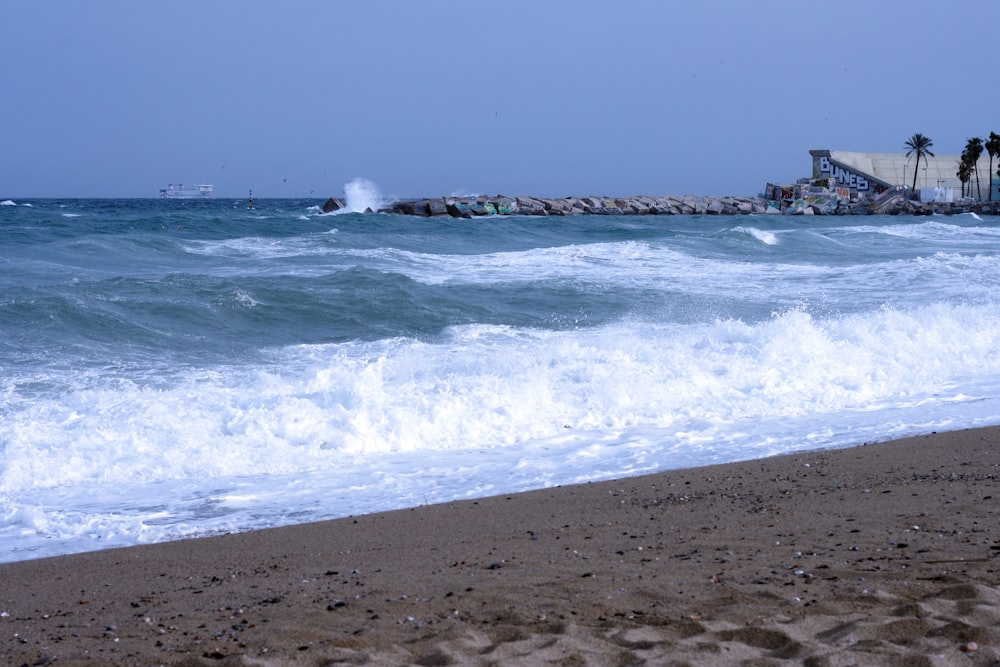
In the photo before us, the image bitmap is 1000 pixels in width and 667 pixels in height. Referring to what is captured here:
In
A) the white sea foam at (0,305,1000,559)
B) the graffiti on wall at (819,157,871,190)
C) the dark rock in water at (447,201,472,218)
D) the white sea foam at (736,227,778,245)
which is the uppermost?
the graffiti on wall at (819,157,871,190)

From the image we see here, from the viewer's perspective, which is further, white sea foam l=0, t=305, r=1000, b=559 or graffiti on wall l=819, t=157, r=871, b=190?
graffiti on wall l=819, t=157, r=871, b=190

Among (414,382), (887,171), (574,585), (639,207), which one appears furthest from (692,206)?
(574,585)

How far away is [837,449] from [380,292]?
36.0 ft

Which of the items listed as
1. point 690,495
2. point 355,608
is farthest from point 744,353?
point 355,608

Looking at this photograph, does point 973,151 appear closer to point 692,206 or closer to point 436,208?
point 692,206

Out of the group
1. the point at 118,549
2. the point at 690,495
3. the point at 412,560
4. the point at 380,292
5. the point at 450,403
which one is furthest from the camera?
the point at 380,292

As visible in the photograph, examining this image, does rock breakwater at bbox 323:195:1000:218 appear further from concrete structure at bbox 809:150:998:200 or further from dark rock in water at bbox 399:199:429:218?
concrete structure at bbox 809:150:998:200

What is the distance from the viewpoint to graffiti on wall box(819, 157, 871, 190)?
7400 cm

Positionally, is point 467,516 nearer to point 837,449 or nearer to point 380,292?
point 837,449

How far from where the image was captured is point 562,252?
27.6 metres

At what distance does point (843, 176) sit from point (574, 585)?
7722 cm

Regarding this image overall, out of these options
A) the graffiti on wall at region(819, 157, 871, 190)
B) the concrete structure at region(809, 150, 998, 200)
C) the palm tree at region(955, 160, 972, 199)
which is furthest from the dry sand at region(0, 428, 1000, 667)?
the palm tree at region(955, 160, 972, 199)

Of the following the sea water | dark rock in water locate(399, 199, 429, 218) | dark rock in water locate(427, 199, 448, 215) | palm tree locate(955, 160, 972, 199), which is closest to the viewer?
the sea water

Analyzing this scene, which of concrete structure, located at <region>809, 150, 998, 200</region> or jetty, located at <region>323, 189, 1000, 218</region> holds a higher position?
concrete structure, located at <region>809, 150, 998, 200</region>
